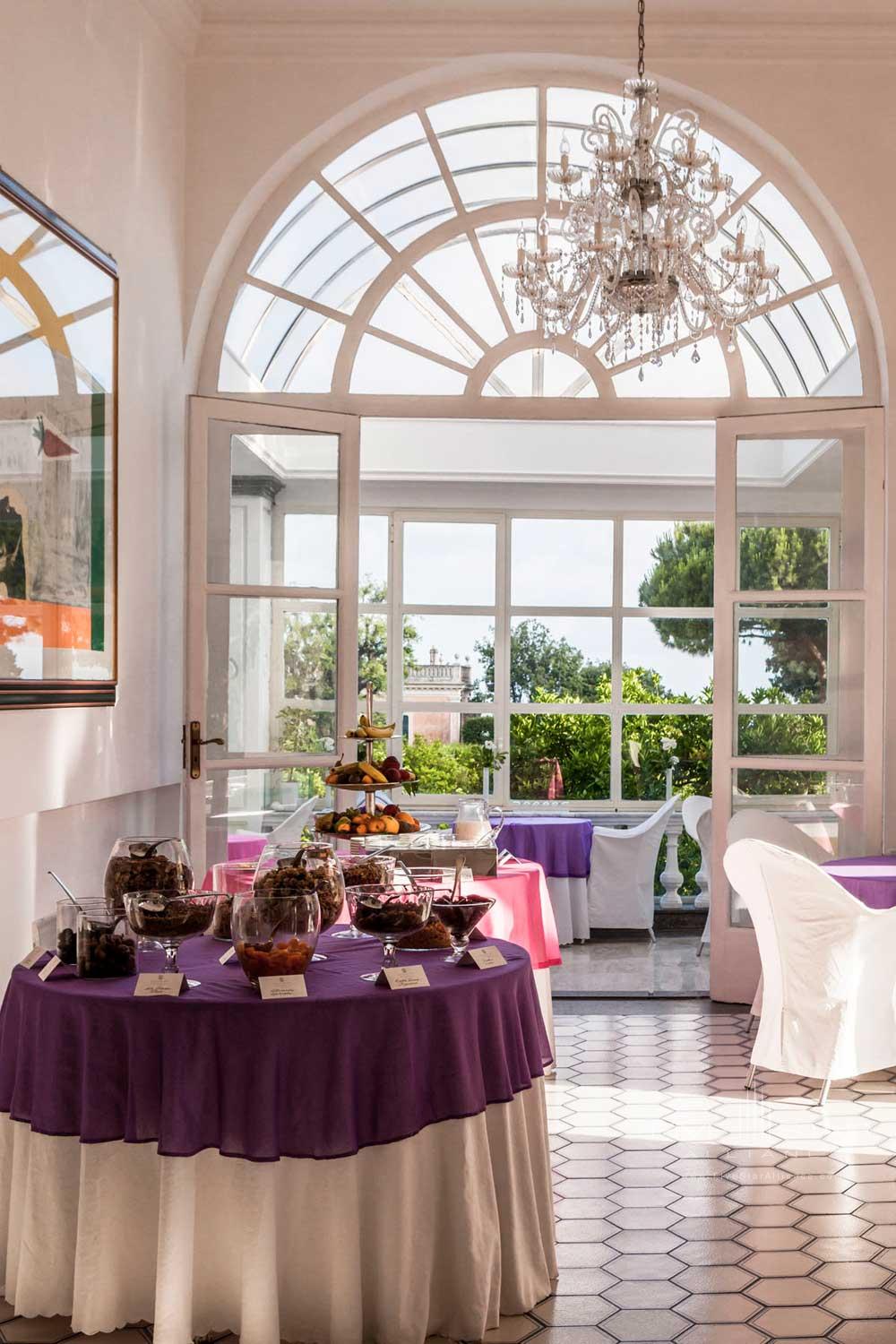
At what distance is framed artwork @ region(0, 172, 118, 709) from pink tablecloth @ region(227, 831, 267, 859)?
1.25 m

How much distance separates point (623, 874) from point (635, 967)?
1013mm

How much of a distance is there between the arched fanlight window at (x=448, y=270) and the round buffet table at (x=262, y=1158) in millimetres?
4106

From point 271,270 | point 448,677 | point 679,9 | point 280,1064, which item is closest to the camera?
point 280,1064

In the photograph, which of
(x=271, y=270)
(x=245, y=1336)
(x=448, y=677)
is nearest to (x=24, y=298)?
(x=271, y=270)

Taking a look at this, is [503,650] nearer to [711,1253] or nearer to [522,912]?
[522,912]

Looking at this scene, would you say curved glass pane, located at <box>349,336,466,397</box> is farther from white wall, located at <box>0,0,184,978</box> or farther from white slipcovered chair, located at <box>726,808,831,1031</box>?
white slipcovered chair, located at <box>726,808,831,1031</box>

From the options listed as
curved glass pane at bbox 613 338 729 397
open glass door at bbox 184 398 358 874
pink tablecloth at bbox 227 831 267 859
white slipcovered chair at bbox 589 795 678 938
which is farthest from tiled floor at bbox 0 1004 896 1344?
curved glass pane at bbox 613 338 729 397

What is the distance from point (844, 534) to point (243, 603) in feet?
9.03

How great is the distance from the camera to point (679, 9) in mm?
5824

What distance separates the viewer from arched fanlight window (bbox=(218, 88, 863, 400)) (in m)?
6.28

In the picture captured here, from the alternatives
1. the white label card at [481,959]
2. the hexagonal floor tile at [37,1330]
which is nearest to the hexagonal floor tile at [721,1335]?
the white label card at [481,959]

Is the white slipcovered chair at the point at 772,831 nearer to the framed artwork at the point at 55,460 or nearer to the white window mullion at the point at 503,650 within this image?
the framed artwork at the point at 55,460

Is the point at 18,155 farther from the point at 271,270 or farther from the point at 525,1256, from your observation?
the point at 525,1256

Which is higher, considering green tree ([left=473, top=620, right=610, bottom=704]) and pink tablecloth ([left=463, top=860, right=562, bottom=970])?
green tree ([left=473, top=620, right=610, bottom=704])
